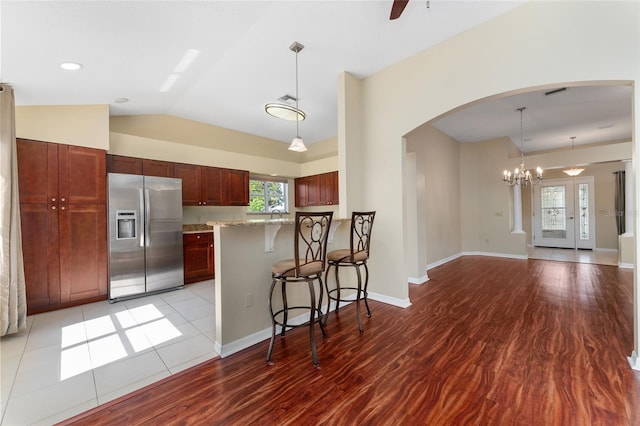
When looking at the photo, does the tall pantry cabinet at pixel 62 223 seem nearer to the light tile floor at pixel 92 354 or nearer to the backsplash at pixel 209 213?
the light tile floor at pixel 92 354

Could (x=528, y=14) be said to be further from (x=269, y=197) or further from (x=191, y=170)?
(x=269, y=197)

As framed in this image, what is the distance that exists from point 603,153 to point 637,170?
517 centimetres

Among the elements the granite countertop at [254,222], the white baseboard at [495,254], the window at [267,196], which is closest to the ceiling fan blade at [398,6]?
the granite countertop at [254,222]

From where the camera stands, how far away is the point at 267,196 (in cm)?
664

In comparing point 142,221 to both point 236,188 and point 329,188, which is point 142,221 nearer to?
point 236,188

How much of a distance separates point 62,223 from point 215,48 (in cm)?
300

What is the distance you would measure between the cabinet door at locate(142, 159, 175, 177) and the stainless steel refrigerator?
0.48m

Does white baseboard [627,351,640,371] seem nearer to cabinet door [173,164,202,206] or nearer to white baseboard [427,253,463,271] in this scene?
white baseboard [427,253,463,271]

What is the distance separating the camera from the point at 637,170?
1.89 m

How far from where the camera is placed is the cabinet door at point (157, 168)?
419 cm

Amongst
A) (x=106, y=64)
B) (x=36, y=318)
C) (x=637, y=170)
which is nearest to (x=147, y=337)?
(x=36, y=318)

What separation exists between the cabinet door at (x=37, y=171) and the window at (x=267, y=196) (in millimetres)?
3434

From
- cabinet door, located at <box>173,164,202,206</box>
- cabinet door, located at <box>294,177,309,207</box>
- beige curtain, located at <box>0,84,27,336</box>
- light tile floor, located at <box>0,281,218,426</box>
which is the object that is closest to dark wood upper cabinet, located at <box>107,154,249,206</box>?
cabinet door, located at <box>173,164,202,206</box>

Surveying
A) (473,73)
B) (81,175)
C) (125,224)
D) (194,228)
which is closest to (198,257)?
(194,228)
